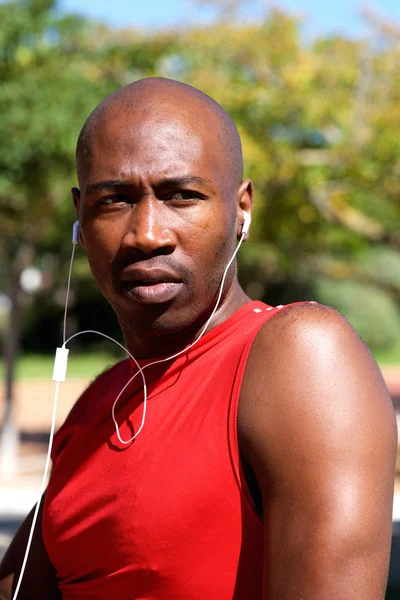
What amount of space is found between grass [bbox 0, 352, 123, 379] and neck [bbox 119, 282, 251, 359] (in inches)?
788

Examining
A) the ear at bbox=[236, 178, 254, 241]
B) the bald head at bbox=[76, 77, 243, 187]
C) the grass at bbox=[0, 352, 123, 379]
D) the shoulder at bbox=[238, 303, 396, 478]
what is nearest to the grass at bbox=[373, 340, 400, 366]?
the grass at bbox=[0, 352, 123, 379]

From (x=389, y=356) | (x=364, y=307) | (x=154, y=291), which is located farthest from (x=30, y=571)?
(x=364, y=307)

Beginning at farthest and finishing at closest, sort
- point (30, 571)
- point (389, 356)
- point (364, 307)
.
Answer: point (364, 307) → point (389, 356) → point (30, 571)

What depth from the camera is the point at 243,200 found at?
1604 millimetres

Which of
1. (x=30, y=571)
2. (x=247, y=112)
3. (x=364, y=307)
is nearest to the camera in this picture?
(x=30, y=571)

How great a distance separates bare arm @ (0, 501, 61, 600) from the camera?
1759mm

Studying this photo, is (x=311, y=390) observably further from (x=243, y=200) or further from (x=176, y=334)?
→ (x=243, y=200)

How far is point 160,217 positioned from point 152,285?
11 cm

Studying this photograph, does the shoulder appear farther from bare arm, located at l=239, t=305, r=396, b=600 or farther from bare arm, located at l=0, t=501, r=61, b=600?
bare arm, located at l=0, t=501, r=61, b=600

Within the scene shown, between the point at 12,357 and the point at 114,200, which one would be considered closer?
the point at 114,200

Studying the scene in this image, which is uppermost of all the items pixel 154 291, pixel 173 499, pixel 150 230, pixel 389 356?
pixel 150 230

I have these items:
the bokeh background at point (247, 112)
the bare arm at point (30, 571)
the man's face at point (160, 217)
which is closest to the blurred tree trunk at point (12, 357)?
the bokeh background at point (247, 112)

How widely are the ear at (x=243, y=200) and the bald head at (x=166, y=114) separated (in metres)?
0.03

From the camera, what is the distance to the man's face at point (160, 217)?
56.8 inches
